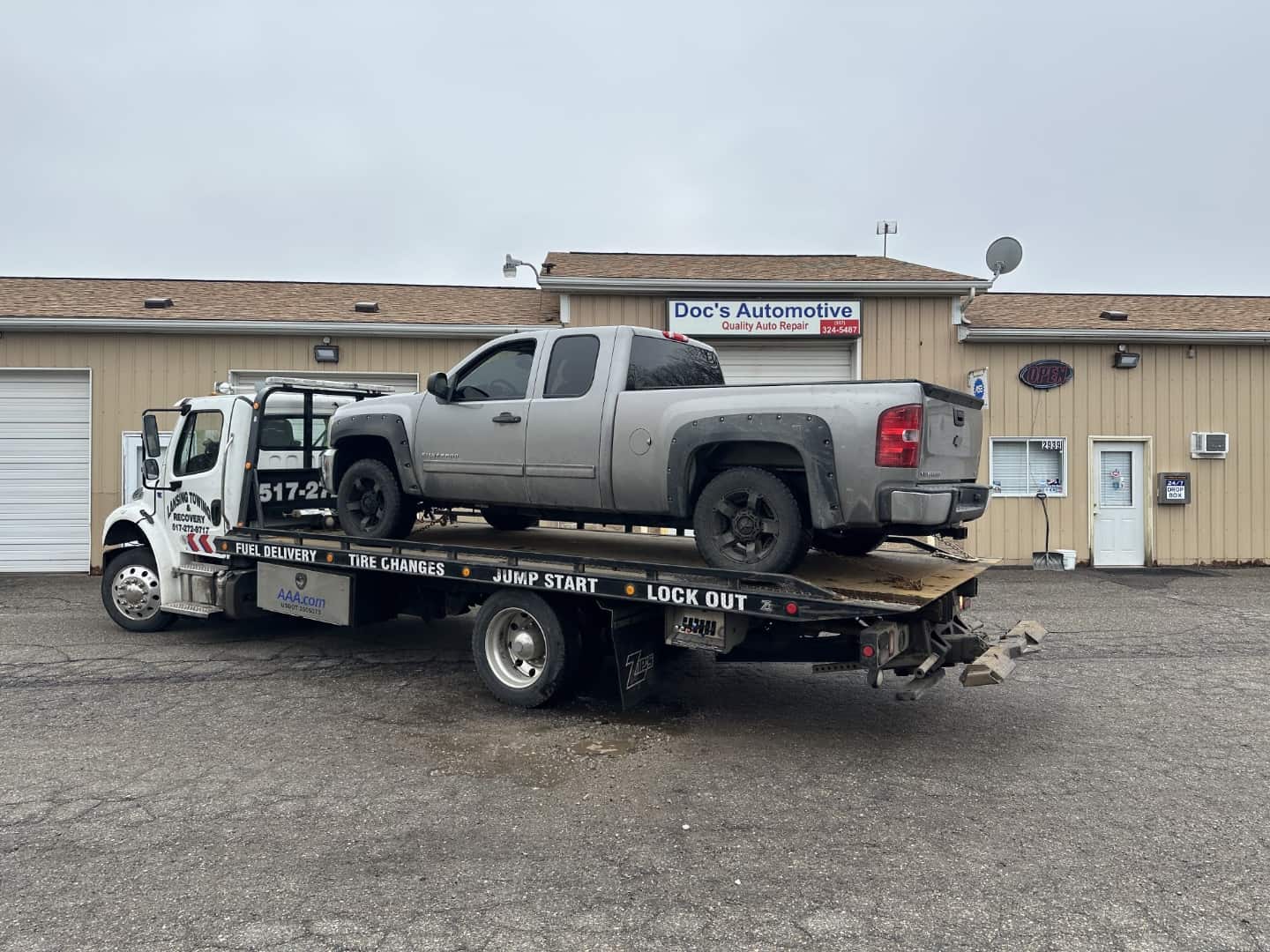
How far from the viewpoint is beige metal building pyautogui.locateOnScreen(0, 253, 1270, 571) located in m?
13.2

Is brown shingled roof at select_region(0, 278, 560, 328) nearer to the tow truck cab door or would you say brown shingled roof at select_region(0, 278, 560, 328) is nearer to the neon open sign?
the tow truck cab door

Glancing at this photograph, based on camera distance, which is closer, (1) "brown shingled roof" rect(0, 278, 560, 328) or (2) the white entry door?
(1) "brown shingled roof" rect(0, 278, 560, 328)

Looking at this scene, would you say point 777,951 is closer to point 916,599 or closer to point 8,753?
point 916,599

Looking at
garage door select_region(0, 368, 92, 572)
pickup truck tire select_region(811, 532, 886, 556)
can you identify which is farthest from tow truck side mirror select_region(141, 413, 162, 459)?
garage door select_region(0, 368, 92, 572)

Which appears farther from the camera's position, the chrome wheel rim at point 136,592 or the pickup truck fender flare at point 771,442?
the chrome wheel rim at point 136,592

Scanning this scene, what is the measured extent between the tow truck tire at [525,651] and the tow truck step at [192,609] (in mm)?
3172

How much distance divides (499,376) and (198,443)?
3583mm

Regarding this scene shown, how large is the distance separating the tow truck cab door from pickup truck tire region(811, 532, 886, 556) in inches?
207

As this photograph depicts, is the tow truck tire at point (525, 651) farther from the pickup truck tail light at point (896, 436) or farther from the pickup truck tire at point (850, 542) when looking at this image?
the pickup truck tail light at point (896, 436)

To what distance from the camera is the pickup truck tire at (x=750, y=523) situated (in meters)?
5.03

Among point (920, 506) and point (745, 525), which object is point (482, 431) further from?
point (920, 506)

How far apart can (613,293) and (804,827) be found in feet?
34.7

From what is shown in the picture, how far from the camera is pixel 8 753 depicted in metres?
5.07

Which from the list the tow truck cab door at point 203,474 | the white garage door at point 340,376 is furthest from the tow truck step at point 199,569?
the white garage door at point 340,376
